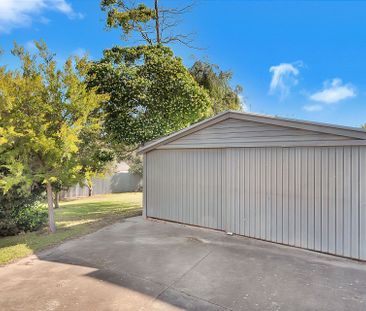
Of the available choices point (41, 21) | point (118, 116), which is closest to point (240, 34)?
point (118, 116)

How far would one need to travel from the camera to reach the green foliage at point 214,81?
13.4 metres

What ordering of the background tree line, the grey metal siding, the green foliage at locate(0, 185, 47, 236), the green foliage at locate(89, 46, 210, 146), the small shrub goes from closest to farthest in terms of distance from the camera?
the grey metal siding
the background tree line
the green foliage at locate(0, 185, 47, 236)
the small shrub
the green foliage at locate(89, 46, 210, 146)

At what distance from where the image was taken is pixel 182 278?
172 inches

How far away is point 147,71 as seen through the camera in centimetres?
1043

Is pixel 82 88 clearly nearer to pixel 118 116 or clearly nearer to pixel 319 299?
pixel 118 116

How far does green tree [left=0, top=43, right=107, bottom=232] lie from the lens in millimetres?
6406

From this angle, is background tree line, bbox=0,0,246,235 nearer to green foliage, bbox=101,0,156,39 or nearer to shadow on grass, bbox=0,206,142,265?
green foliage, bbox=101,0,156,39

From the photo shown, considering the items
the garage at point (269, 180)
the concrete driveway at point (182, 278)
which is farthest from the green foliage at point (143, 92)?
the concrete driveway at point (182, 278)

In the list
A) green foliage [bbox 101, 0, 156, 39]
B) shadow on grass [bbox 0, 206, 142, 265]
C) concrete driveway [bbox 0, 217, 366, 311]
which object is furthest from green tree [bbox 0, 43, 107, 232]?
green foliage [bbox 101, 0, 156, 39]

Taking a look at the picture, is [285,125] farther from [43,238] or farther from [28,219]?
[28,219]

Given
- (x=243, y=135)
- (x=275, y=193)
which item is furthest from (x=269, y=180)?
(x=243, y=135)

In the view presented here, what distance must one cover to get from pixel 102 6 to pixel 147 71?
18.4 feet

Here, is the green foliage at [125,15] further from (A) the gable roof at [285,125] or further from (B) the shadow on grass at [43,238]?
(B) the shadow on grass at [43,238]

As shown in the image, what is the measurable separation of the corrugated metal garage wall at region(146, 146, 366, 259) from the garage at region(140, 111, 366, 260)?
0.02 metres
